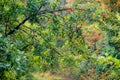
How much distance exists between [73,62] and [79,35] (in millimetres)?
500

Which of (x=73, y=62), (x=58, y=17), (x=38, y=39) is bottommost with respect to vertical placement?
(x=73, y=62)

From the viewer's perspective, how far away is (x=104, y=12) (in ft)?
16.4

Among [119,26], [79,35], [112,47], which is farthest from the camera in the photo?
[112,47]

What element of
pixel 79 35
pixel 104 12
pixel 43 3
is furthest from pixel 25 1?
pixel 104 12

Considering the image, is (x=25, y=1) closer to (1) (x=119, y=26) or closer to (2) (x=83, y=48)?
(2) (x=83, y=48)

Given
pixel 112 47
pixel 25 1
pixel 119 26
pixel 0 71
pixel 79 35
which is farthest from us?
pixel 112 47

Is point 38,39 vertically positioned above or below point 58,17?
below

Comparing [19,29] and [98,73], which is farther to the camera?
[98,73]

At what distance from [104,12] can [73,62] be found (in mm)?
1080

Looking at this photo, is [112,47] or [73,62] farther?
[112,47]

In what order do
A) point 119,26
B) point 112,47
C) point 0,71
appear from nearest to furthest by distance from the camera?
point 0,71 → point 119,26 → point 112,47

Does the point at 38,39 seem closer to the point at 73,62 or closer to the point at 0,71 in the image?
the point at 73,62

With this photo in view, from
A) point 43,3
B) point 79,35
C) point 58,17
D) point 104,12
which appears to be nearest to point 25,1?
point 43,3

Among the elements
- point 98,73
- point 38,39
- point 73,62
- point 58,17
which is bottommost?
point 98,73
